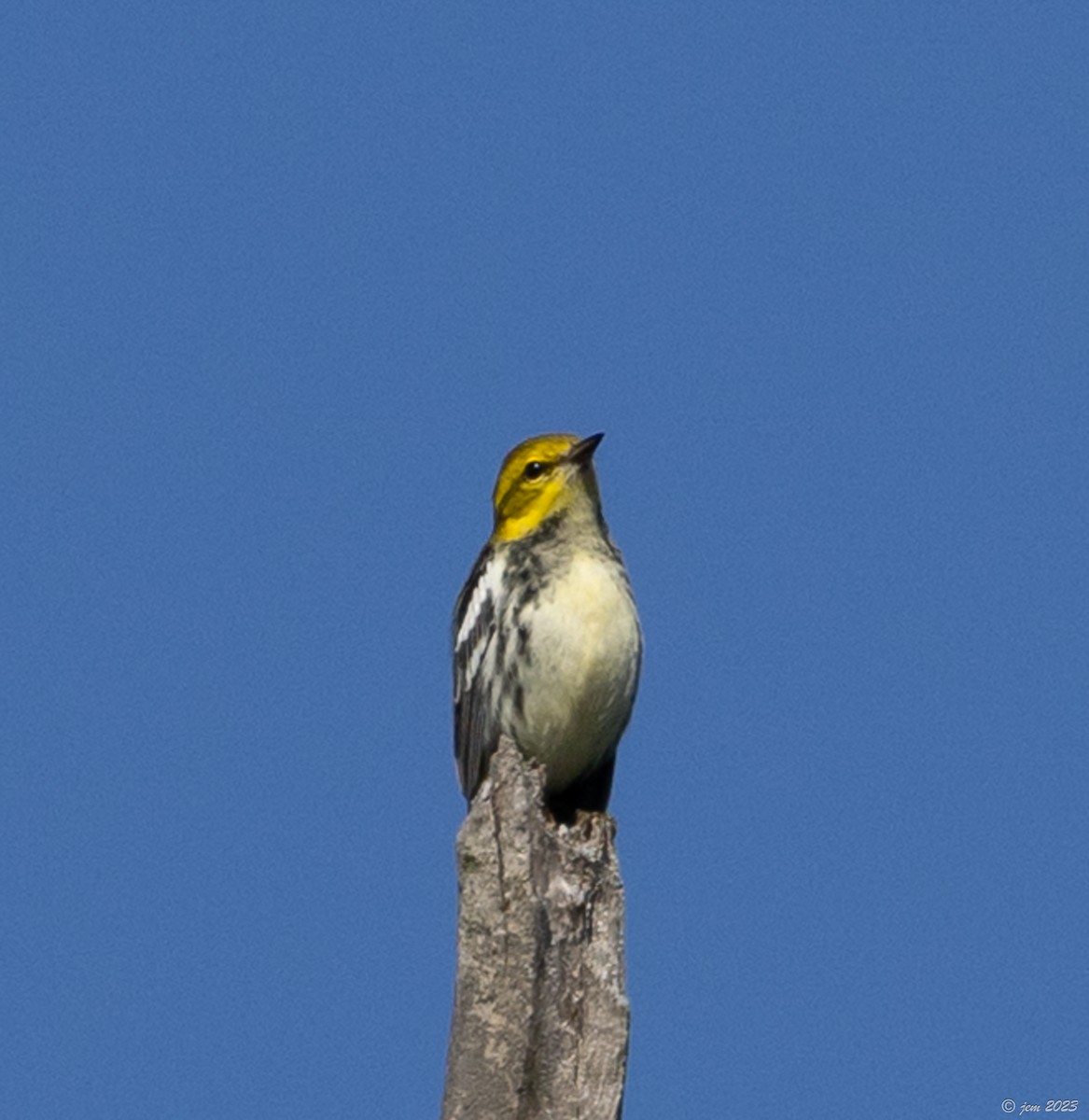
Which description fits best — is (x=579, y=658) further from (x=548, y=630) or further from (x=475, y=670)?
(x=475, y=670)

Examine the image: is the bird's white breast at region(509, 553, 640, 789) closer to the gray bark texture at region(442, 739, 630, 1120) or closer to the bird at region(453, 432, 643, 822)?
the bird at region(453, 432, 643, 822)

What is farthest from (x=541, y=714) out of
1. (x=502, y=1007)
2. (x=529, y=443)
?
(x=502, y=1007)

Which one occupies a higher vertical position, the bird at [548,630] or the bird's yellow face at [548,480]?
the bird's yellow face at [548,480]

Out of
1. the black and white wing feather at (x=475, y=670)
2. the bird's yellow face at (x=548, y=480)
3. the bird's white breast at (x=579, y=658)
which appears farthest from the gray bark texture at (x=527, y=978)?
the bird's yellow face at (x=548, y=480)

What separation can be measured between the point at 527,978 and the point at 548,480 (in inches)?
113

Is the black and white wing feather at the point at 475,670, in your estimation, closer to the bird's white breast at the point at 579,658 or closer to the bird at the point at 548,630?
the bird at the point at 548,630

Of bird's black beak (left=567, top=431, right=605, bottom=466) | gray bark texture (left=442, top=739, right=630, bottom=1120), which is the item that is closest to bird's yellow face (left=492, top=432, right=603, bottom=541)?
bird's black beak (left=567, top=431, right=605, bottom=466)

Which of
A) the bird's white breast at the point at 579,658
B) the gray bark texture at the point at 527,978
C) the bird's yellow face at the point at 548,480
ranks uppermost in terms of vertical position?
the bird's yellow face at the point at 548,480

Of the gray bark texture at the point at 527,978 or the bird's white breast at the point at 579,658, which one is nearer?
the gray bark texture at the point at 527,978

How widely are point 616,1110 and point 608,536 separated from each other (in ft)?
10.4

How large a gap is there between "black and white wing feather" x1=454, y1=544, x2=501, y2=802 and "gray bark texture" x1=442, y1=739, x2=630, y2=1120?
1.63 metres

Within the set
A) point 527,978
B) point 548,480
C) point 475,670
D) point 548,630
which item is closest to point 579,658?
point 548,630

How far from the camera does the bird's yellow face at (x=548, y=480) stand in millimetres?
10250

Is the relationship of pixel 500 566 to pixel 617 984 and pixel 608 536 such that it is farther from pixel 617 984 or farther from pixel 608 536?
pixel 617 984
